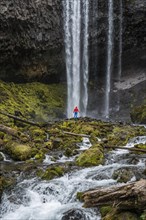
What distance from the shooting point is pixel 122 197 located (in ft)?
31.6

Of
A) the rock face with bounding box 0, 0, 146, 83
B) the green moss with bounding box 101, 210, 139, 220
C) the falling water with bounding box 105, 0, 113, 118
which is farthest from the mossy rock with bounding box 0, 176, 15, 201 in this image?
the falling water with bounding box 105, 0, 113, 118

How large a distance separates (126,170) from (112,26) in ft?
101

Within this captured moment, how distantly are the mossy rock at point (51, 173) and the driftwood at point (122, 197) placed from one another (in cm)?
349

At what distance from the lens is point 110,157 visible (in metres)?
16.9

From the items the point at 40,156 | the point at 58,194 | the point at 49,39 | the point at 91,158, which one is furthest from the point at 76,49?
the point at 58,194

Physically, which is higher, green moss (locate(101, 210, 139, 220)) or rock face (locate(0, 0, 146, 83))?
rock face (locate(0, 0, 146, 83))

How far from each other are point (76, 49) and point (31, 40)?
6759 millimetres

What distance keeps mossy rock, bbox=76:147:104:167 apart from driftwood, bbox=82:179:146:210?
200 inches

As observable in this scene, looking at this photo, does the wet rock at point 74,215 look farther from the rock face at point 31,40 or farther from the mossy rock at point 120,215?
the rock face at point 31,40

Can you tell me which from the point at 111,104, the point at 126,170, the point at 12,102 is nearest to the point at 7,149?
the point at 126,170

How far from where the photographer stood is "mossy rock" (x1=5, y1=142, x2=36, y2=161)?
17.0 meters

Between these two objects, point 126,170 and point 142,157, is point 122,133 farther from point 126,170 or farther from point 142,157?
point 126,170

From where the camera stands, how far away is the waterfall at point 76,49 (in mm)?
40250

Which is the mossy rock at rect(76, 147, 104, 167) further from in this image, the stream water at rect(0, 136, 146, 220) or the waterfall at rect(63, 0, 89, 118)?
the waterfall at rect(63, 0, 89, 118)
